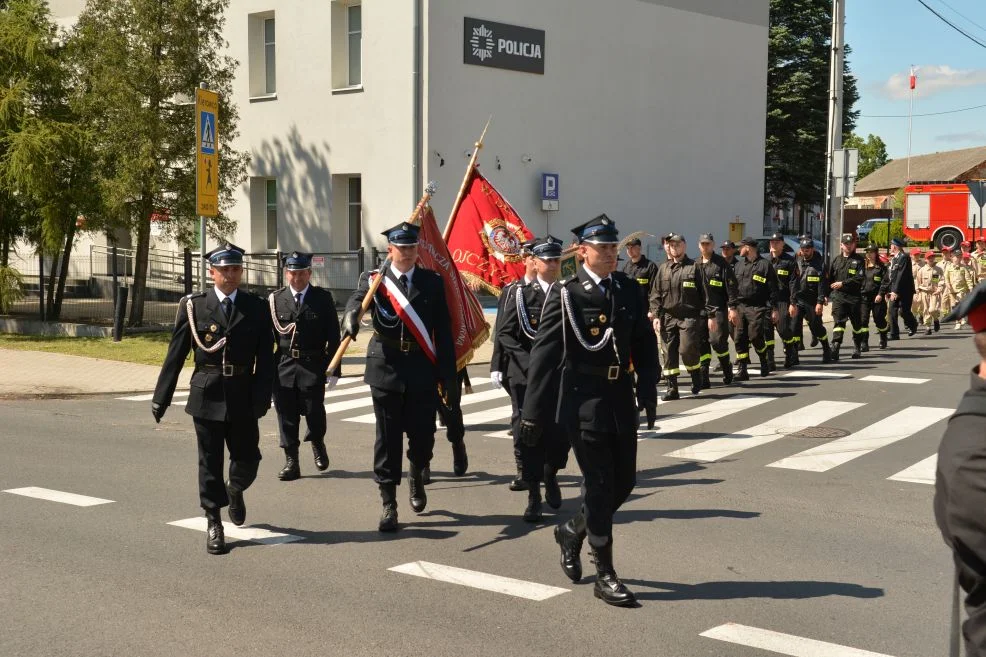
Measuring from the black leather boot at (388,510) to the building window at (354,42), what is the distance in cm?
→ 2156

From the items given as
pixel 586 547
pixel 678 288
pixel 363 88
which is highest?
pixel 363 88

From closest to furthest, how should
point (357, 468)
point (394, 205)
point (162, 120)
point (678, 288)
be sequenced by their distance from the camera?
point (357, 468) → point (678, 288) → point (162, 120) → point (394, 205)

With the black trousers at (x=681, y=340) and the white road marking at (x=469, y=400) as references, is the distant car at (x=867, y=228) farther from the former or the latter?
the white road marking at (x=469, y=400)

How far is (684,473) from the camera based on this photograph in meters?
9.83

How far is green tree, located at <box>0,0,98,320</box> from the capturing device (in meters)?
21.2

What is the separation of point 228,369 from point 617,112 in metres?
25.3

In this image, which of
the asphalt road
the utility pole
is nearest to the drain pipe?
the utility pole

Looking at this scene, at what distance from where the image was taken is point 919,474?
31.9ft

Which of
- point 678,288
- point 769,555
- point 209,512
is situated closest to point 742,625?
point 769,555

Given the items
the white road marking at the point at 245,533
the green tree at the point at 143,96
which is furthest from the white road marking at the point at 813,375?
the green tree at the point at 143,96

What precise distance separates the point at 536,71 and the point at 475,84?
2.17 metres

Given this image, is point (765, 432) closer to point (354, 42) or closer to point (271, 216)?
point (354, 42)

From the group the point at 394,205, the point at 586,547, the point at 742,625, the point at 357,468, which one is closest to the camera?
the point at 742,625

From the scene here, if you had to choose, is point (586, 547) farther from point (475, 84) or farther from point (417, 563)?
point (475, 84)
